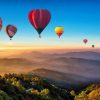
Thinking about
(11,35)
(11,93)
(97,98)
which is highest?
(11,35)

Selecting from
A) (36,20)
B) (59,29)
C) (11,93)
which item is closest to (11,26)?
(59,29)

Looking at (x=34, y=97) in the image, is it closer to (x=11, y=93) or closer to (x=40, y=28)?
(x=11, y=93)

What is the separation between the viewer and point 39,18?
143 meters

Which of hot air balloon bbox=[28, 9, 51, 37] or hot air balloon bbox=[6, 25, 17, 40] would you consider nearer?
hot air balloon bbox=[28, 9, 51, 37]

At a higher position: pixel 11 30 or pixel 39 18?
pixel 39 18

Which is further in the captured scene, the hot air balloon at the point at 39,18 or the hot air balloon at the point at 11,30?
the hot air balloon at the point at 11,30

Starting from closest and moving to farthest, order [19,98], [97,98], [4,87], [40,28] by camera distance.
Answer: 1. [19,98]
2. [4,87]
3. [40,28]
4. [97,98]

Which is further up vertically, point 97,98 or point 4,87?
point 4,87

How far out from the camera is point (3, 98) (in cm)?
9362

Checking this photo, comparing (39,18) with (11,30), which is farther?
(11,30)

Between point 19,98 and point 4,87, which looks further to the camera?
point 4,87

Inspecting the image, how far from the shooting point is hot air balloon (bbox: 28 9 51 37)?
14112 centimetres

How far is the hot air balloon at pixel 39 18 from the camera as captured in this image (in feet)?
463

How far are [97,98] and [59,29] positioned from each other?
113ft
